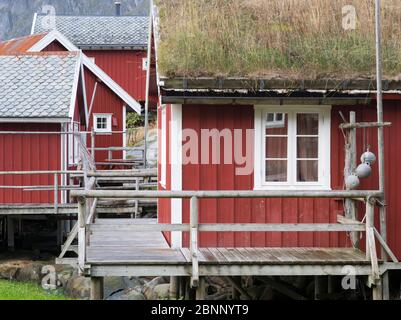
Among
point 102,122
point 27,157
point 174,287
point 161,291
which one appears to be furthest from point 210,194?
point 102,122

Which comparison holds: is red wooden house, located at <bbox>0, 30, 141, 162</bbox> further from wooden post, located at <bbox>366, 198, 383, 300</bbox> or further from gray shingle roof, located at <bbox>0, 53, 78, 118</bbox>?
wooden post, located at <bbox>366, 198, 383, 300</bbox>

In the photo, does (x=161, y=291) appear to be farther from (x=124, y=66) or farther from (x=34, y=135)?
(x=124, y=66)

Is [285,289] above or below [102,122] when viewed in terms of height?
below

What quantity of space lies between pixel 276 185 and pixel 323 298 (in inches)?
88.2

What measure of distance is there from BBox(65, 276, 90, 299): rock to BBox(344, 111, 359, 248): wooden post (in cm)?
641

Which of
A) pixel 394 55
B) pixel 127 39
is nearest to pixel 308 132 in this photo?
pixel 394 55

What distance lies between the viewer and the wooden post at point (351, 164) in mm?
13547

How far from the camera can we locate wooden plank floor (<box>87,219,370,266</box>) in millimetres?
12281

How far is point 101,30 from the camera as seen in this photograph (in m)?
50.2

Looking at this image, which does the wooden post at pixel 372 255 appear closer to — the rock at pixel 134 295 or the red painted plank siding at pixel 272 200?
the red painted plank siding at pixel 272 200

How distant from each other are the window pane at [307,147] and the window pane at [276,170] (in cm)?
33

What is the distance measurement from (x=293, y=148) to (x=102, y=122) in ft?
A: 69.1
